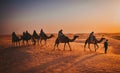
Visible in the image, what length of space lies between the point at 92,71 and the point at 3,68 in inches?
278

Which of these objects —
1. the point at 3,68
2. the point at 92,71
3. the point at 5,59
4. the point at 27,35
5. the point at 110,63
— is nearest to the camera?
the point at 92,71

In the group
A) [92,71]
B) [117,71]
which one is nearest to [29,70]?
[92,71]

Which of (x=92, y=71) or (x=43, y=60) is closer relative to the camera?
(x=92, y=71)

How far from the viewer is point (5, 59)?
72.1 ft

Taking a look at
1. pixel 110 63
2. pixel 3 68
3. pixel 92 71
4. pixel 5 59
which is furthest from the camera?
pixel 5 59

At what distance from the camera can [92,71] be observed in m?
17.7

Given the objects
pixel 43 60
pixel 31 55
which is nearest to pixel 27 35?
pixel 31 55

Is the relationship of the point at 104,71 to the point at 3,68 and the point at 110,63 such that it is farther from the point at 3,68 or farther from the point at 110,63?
the point at 3,68

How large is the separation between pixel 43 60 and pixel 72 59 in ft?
8.62

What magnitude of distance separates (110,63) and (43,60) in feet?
19.3

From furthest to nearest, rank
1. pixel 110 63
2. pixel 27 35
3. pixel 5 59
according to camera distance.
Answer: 1. pixel 27 35
2. pixel 5 59
3. pixel 110 63

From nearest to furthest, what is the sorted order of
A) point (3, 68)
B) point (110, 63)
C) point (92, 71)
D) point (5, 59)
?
point (92, 71), point (3, 68), point (110, 63), point (5, 59)

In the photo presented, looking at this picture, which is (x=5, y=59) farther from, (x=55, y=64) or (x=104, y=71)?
(x=104, y=71)

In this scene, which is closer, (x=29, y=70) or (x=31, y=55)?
(x=29, y=70)
